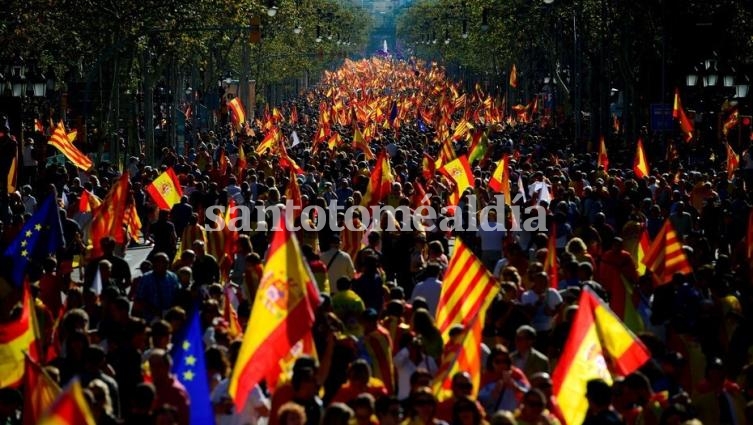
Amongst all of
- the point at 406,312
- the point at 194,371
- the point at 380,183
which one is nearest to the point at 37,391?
the point at 194,371

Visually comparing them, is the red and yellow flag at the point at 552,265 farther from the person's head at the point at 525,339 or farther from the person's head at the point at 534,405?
the person's head at the point at 534,405

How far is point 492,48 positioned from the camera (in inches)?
3482

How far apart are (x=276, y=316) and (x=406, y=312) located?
127 inches

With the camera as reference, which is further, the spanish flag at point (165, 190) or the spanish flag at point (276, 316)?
the spanish flag at point (165, 190)

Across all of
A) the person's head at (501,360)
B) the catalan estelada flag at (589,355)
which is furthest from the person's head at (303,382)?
the catalan estelada flag at (589,355)

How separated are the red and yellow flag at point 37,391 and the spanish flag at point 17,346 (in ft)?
6.20

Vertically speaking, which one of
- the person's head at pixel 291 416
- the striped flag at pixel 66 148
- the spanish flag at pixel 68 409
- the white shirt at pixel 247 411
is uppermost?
the striped flag at pixel 66 148

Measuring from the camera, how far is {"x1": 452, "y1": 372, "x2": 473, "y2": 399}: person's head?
1019cm

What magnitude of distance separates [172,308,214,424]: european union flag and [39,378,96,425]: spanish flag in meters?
1.93

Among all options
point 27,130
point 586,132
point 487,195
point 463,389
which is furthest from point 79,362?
point 586,132

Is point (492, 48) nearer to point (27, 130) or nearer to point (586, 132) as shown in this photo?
point (586, 132)

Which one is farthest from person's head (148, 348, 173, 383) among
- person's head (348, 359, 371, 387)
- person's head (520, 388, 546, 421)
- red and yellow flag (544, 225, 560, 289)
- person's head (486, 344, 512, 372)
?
red and yellow flag (544, 225, 560, 289)

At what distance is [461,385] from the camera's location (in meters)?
10.2

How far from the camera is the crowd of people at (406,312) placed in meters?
10.2
